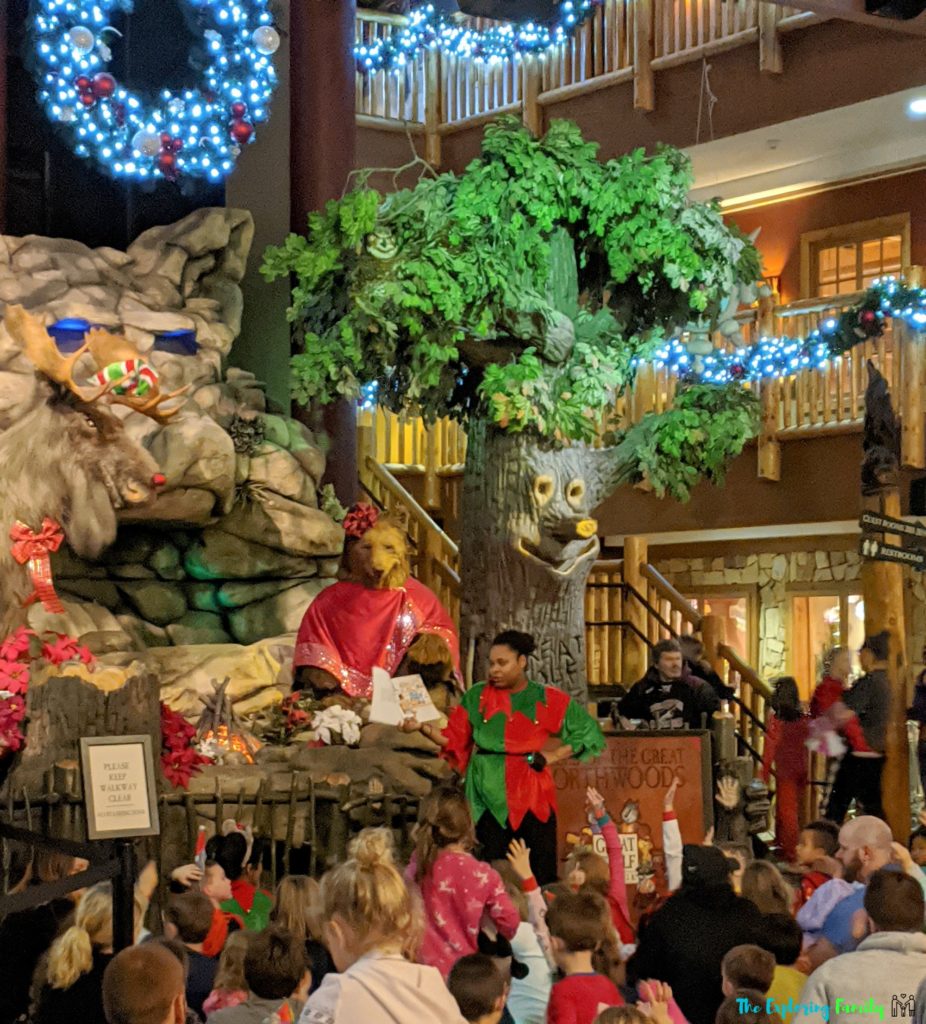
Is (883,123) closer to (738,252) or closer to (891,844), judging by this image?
(738,252)

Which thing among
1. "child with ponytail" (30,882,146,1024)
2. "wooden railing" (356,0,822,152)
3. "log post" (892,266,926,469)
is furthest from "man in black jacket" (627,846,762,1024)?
"wooden railing" (356,0,822,152)

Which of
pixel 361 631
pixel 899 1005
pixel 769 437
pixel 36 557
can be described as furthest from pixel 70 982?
pixel 769 437

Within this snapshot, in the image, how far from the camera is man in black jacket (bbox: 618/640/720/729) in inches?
405

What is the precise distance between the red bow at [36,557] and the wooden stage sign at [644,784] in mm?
2634

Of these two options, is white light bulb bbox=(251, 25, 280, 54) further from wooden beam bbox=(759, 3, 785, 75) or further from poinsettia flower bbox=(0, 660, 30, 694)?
poinsettia flower bbox=(0, 660, 30, 694)

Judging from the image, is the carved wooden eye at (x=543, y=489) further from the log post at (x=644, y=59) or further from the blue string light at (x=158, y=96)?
the log post at (x=644, y=59)

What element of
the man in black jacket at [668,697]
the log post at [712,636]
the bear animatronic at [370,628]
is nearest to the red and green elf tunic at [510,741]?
the bear animatronic at [370,628]

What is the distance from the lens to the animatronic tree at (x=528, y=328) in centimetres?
977

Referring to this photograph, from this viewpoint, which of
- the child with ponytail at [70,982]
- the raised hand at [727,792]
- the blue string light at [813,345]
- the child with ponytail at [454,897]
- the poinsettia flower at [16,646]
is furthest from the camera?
the blue string light at [813,345]

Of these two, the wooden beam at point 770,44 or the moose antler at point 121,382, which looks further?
the wooden beam at point 770,44

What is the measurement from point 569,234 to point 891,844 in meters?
5.68

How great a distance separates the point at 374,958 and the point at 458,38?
12.9 m

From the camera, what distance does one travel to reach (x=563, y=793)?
8.60 metres

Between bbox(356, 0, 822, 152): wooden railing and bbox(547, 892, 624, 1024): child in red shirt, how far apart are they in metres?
11.2
